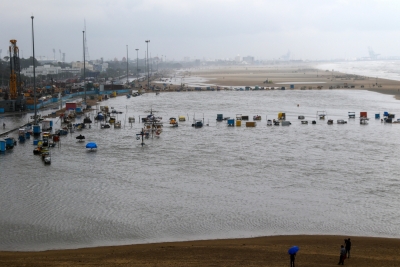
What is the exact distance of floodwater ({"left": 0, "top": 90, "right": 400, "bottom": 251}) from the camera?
11914mm

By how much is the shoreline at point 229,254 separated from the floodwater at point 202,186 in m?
0.53

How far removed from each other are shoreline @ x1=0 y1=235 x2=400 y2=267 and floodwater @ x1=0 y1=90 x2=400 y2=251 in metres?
0.53

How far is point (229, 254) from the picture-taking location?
32.9ft

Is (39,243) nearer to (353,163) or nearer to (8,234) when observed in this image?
(8,234)

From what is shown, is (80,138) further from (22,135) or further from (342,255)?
(342,255)

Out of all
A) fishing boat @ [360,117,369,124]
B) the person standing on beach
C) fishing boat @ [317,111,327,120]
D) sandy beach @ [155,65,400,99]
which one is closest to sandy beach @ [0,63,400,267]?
the person standing on beach

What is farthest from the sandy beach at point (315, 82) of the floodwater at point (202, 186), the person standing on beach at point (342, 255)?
the person standing on beach at point (342, 255)

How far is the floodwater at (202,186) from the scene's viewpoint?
39.1 ft

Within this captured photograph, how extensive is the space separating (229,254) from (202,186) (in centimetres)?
560

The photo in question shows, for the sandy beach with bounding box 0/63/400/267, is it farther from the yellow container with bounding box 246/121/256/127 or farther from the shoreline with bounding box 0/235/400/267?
the yellow container with bounding box 246/121/256/127

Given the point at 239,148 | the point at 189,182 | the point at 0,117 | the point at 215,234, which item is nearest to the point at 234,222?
the point at 215,234

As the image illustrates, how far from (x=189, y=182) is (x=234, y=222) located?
3972 millimetres

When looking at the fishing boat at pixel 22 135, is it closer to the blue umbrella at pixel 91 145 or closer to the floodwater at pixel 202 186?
the floodwater at pixel 202 186

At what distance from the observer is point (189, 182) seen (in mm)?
16078
